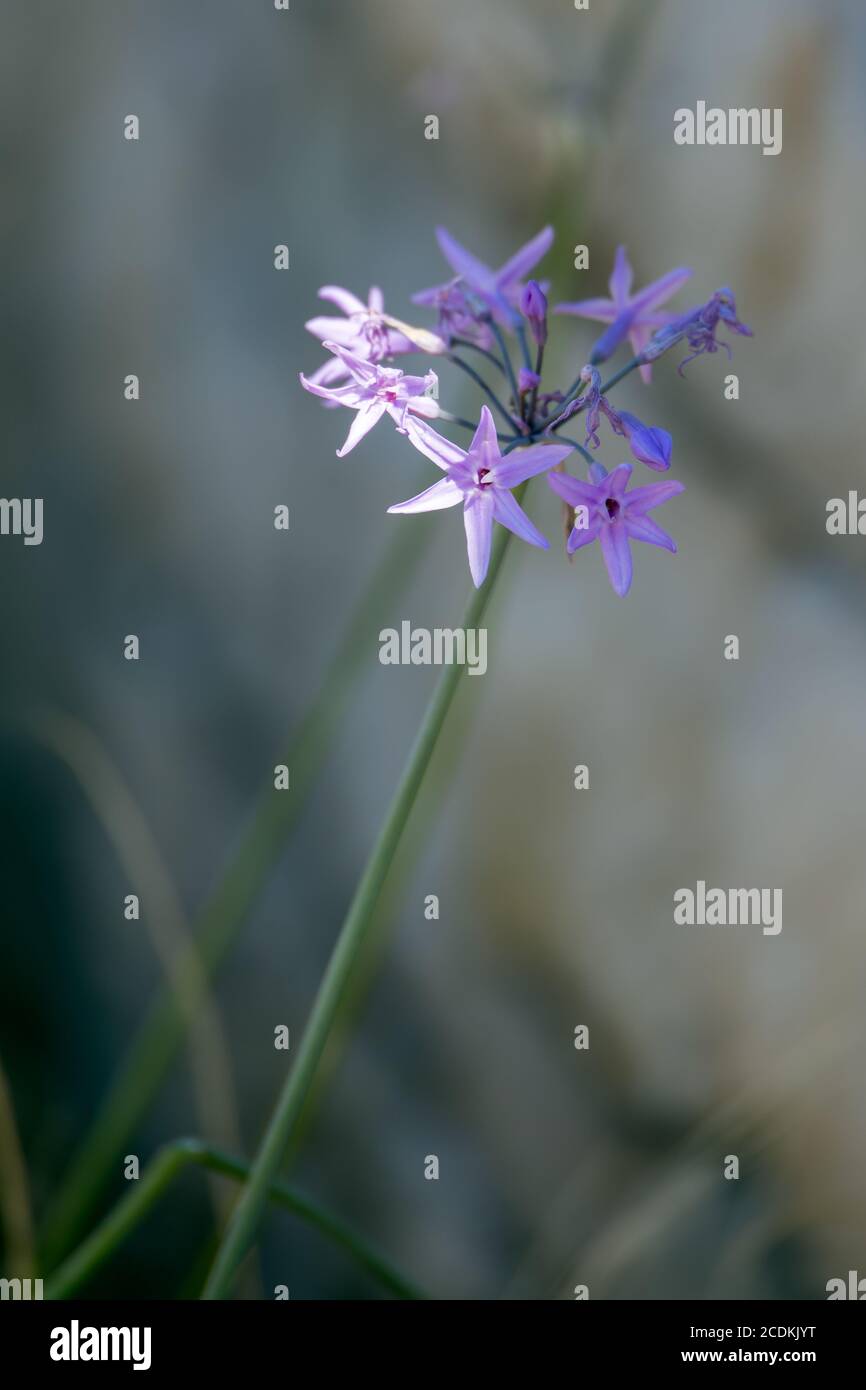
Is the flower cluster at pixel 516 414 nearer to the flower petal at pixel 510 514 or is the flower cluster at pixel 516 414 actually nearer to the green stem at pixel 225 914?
the flower petal at pixel 510 514

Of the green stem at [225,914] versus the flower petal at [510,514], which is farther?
the green stem at [225,914]

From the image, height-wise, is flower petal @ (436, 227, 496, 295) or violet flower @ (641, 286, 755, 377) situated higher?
flower petal @ (436, 227, 496, 295)

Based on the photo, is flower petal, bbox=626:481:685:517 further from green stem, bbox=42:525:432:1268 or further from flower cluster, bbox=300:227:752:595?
green stem, bbox=42:525:432:1268

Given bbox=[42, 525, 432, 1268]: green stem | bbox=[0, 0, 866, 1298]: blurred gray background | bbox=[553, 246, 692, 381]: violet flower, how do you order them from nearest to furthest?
bbox=[553, 246, 692, 381]: violet flower, bbox=[42, 525, 432, 1268]: green stem, bbox=[0, 0, 866, 1298]: blurred gray background

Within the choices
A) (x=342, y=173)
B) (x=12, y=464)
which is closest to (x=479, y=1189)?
(x=12, y=464)

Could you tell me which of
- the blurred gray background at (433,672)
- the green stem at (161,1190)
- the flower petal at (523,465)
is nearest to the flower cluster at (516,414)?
the flower petal at (523,465)

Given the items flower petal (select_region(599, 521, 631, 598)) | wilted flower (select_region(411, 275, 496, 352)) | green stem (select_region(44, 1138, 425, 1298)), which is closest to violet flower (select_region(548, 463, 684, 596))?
flower petal (select_region(599, 521, 631, 598))

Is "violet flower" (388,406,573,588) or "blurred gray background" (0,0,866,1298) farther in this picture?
"blurred gray background" (0,0,866,1298)
